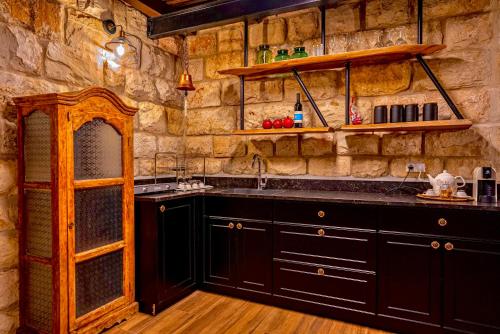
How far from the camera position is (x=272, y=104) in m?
3.26

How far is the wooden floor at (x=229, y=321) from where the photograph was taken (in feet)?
7.53

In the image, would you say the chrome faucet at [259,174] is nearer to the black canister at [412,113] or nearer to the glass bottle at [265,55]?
the glass bottle at [265,55]

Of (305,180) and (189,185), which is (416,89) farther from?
(189,185)

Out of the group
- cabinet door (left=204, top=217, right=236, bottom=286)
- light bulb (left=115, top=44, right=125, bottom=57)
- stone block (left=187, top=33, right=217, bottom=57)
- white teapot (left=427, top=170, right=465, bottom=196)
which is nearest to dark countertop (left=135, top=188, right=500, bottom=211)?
white teapot (left=427, top=170, right=465, bottom=196)

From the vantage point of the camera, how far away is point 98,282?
7.25ft

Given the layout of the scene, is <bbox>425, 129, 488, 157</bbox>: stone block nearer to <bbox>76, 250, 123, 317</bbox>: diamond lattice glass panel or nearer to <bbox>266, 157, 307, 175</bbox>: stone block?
<bbox>266, 157, 307, 175</bbox>: stone block

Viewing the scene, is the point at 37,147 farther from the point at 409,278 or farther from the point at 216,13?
the point at 409,278

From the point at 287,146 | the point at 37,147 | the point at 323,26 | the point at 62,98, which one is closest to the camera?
the point at 62,98

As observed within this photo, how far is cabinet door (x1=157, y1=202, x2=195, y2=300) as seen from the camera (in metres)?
2.55

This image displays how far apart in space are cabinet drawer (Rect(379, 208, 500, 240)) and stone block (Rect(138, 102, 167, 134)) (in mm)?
2267

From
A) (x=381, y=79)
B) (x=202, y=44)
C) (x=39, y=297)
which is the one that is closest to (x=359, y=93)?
(x=381, y=79)

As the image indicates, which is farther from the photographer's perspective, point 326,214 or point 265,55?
point 265,55

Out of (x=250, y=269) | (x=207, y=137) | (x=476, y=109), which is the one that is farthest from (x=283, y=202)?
(x=476, y=109)

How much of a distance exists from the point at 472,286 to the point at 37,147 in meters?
2.85
